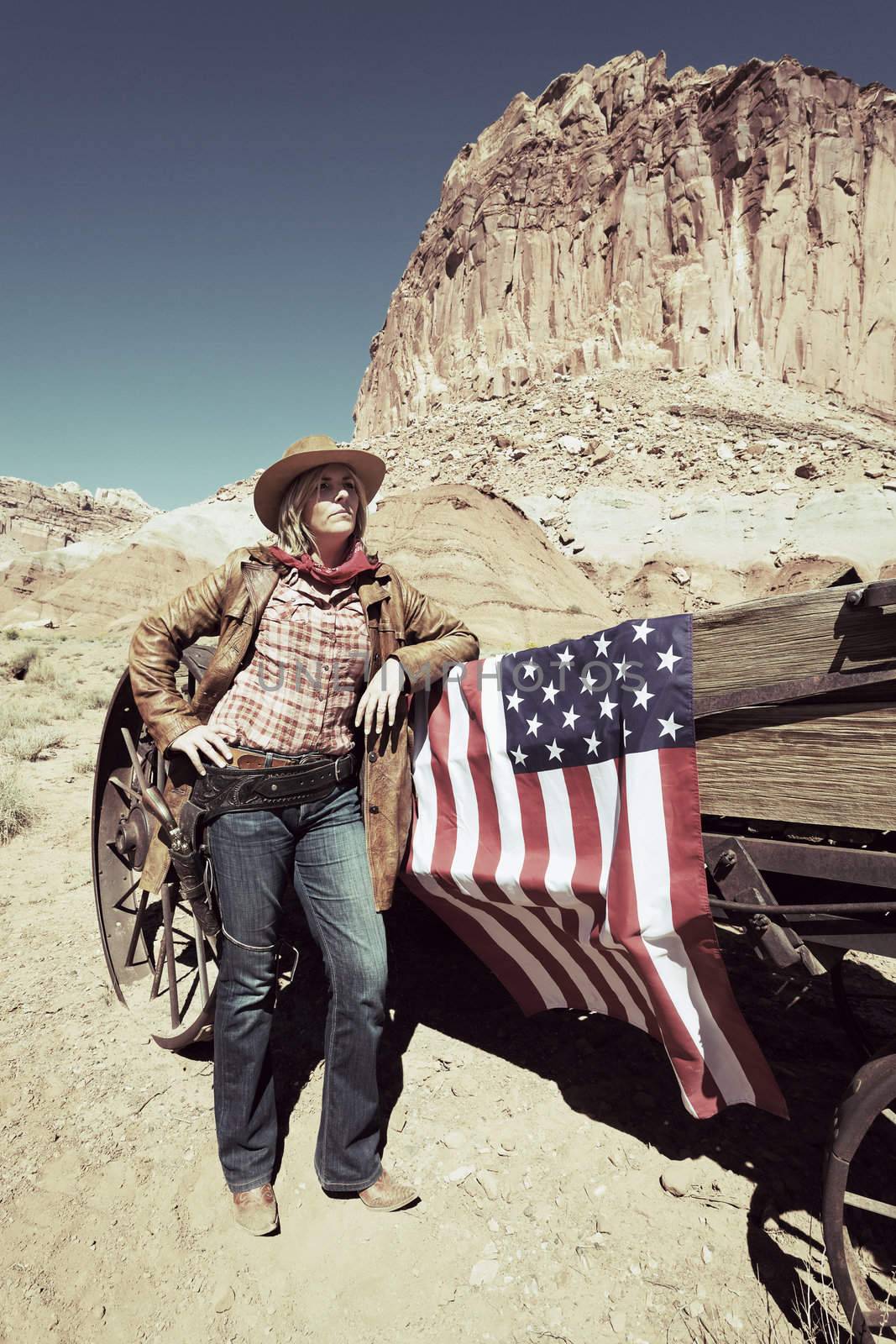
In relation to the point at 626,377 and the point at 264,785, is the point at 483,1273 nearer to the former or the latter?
the point at 264,785

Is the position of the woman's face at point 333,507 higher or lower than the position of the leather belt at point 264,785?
higher

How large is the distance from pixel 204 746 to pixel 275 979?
0.84m

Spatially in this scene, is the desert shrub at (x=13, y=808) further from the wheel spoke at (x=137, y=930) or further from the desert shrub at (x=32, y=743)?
the wheel spoke at (x=137, y=930)

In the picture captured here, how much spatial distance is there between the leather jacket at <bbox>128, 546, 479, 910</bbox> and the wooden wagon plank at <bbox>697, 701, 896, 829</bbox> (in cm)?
104

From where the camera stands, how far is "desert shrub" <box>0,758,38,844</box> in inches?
219

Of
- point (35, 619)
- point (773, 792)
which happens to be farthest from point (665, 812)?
point (35, 619)

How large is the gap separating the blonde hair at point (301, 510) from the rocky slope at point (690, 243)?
2229 inches

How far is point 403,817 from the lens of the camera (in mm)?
2521

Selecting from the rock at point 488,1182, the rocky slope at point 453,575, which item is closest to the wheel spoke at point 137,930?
the rock at point 488,1182

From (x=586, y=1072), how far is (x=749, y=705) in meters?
2.05

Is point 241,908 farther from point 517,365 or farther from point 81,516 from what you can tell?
point 81,516

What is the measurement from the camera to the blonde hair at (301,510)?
2.43 meters

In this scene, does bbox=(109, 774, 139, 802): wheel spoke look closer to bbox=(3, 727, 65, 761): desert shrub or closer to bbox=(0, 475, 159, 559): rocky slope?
bbox=(3, 727, 65, 761): desert shrub

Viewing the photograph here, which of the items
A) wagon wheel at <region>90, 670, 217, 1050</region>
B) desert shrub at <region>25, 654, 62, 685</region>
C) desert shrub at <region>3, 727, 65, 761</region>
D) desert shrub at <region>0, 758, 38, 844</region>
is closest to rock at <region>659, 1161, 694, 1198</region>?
wagon wheel at <region>90, 670, 217, 1050</region>
